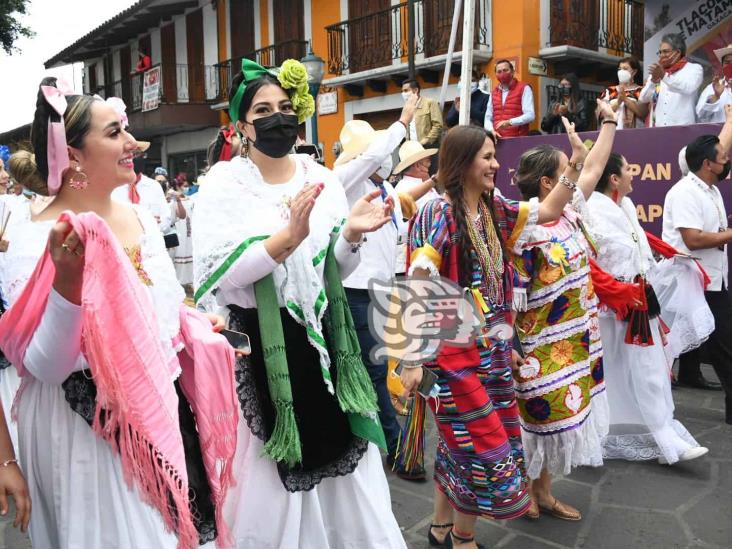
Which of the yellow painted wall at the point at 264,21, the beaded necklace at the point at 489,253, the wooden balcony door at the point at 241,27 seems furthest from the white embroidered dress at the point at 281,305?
the wooden balcony door at the point at 241,27

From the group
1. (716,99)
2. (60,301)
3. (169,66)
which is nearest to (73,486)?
(60,301)

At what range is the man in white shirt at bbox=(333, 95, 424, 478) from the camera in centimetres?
416

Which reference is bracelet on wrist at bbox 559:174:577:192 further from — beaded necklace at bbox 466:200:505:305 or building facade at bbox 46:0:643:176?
building facade at bbox 46:0:643:176

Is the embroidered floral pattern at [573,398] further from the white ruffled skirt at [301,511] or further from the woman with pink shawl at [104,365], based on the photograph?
the woman with pink shawl at [104,365]

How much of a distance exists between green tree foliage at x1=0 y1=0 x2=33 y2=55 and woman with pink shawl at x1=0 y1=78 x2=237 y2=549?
18218mm

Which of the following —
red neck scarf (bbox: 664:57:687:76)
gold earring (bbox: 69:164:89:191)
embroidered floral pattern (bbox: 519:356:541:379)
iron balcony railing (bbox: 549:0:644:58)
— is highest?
iron balcony railing (bbox: 549:0:644:58)

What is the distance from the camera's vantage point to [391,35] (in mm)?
15484

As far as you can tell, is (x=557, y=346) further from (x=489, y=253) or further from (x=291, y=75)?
(x=291, y=75)

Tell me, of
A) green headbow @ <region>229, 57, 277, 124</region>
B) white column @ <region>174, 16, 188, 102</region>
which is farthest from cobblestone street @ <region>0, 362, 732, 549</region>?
white column @ <region>174, 16, 188, 102</region>

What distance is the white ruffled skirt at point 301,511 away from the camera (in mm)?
2551

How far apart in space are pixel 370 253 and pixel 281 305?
1.75 m

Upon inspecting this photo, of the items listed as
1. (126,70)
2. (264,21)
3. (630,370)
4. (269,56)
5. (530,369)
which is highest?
(126,70)

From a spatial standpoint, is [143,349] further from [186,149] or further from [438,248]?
[186,149]

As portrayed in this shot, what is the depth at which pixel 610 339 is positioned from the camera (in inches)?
169
